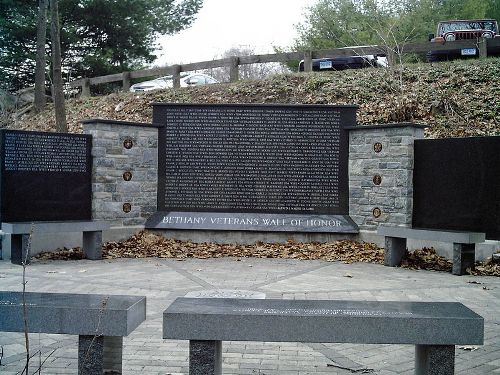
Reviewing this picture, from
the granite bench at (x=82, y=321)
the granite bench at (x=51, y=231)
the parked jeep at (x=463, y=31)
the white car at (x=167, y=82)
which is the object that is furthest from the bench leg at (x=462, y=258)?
the white car at (x=167, y=82)

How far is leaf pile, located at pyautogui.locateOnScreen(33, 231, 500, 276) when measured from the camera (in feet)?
35.2

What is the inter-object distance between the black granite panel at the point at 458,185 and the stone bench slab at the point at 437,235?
2.72ft

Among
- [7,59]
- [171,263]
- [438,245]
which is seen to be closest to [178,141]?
[171,263]

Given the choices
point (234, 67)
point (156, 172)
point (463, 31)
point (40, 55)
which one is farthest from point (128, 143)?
point (463, 31)

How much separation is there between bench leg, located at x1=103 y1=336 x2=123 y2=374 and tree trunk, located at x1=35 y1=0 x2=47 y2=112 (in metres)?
19.2

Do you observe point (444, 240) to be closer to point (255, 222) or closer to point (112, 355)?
point (255, 222)

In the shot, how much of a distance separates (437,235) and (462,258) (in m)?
0.53

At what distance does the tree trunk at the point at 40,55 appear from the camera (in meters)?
21.2

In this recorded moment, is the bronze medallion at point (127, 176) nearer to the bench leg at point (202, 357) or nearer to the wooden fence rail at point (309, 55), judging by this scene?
the wooden fence rail at point (309, 55)

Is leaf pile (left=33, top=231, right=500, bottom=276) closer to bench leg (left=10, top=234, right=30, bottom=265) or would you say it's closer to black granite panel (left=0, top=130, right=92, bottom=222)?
bench leg (left=10, top=234, right=30, bottom=265)

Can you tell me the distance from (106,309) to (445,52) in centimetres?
1749

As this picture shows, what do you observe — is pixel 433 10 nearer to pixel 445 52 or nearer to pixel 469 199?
pixel 445 52

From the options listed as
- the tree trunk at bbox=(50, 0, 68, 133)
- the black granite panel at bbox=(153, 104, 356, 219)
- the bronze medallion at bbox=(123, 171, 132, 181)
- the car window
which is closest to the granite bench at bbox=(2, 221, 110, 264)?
the bronze medallion at bbox=(123, 171, 132, 181)

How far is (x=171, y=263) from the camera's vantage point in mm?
10344
